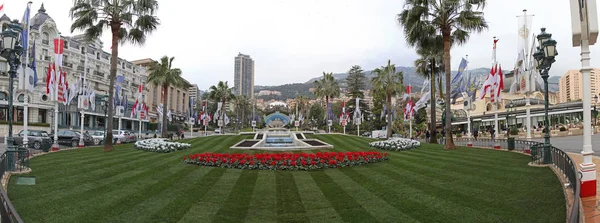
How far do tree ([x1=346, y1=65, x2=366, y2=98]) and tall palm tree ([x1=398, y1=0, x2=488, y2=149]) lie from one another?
6865cm

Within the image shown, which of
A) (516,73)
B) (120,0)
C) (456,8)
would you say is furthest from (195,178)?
(516,73)

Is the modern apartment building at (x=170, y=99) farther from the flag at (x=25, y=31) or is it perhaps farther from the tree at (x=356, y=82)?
the flag at (x=25, y=31)

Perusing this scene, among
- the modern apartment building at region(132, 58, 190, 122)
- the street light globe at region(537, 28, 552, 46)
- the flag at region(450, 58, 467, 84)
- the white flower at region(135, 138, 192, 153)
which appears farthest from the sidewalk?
the modern apartment building at region(132, 58, 190, 122)

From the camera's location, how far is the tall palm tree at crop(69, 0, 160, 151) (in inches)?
915

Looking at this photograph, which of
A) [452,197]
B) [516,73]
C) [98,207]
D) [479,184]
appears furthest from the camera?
[516,73]

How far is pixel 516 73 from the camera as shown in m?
30.5

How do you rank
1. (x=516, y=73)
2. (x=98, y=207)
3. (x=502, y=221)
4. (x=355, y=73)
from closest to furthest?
1. (x=502, y=221)
2. (x=98, y=207)
3. (x=516, y=73)
4. (x=355, y=73)

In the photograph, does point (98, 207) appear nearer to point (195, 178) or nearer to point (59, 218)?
point (59, 218)

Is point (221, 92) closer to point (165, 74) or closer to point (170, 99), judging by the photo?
point (165, 74)

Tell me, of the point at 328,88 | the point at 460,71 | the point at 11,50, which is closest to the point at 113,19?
the point at 11,50

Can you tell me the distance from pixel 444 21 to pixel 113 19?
69.3 feet

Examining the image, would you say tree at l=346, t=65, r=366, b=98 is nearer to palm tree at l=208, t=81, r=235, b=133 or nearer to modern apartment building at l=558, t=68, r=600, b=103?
Answer: palm tree at l=208, t=81, r=235, b=133

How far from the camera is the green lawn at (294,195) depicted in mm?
8047

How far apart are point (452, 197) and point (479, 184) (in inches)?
68.7
